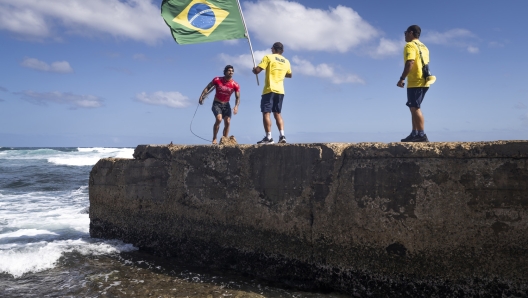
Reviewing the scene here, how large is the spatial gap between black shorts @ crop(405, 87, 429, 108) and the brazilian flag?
285 cm

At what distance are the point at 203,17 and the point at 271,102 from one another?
6.18 ft

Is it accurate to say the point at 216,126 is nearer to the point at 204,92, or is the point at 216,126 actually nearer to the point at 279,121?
the point at 204,92

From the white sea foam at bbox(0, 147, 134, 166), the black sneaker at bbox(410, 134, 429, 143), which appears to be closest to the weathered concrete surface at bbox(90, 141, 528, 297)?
→ the black sneaker at bbox(410, 134, 429, 143)

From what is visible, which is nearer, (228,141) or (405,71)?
(405,71)

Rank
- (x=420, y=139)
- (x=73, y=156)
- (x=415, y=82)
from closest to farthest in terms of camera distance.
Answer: (x=420, y=139)
(x=415, y=82)
(x=73, y=156)

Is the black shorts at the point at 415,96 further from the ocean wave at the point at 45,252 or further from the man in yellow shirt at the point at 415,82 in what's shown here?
the ocean wave at the point at 45,252

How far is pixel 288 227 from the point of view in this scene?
169 inches

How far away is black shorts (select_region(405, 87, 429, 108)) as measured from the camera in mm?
4750

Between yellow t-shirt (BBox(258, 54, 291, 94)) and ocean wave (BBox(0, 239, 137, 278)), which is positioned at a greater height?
yellow t-shirt (BBox(258, 54, 291, 94))

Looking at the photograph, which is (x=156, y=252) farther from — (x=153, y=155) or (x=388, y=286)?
(x=388, y=286)

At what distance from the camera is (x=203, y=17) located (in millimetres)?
6477

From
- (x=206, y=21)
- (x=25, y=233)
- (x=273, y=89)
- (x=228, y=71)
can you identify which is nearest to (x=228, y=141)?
(x=273, y=89)

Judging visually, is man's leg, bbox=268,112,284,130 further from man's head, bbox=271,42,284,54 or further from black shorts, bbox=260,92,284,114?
man's head, bbox=271,42,284,54

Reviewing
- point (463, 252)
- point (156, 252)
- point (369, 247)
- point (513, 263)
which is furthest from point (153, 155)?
point (513, 263)
